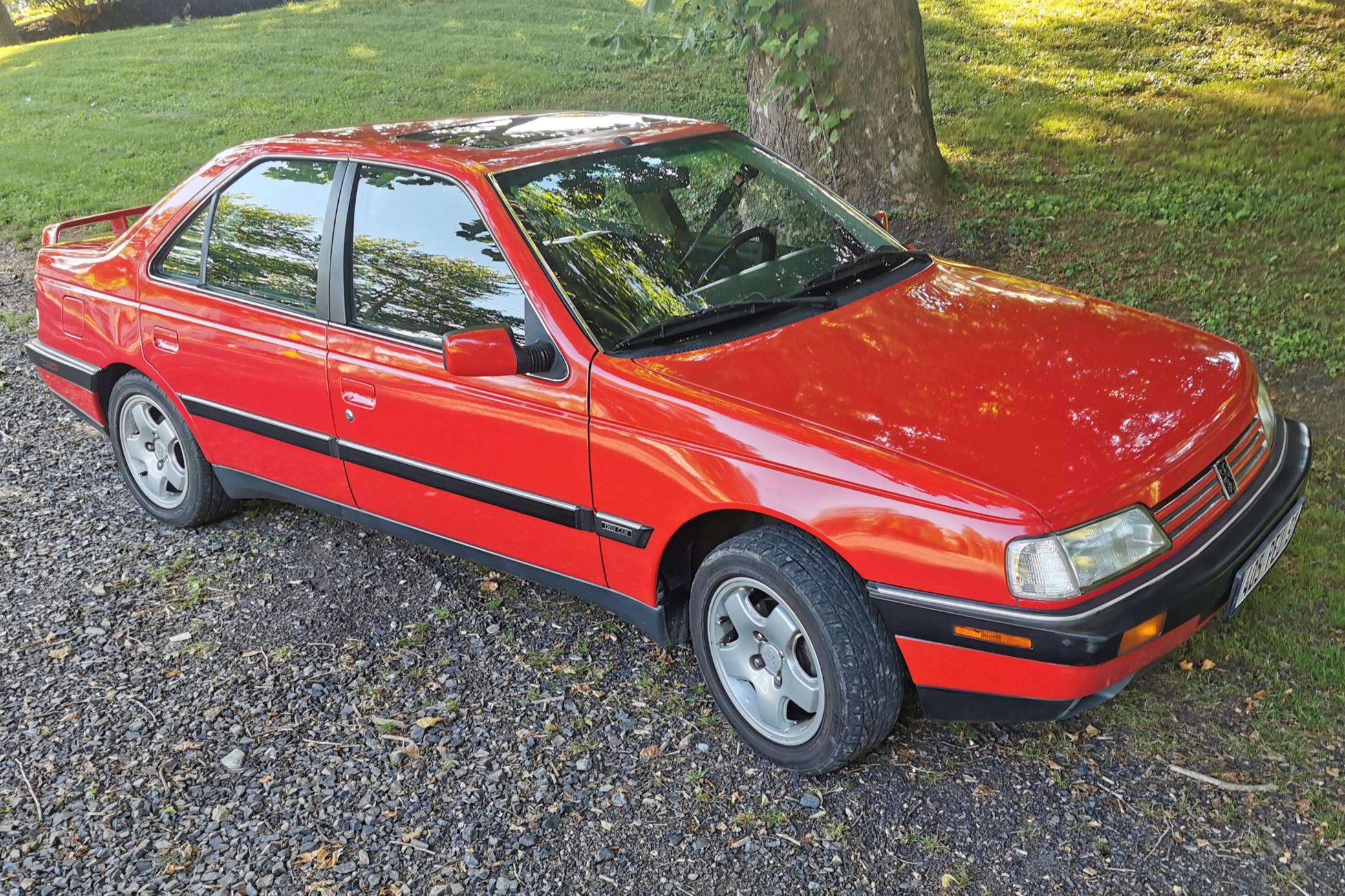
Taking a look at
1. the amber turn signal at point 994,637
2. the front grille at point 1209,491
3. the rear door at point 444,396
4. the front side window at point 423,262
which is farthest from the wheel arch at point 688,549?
the front grille at point 1209,491

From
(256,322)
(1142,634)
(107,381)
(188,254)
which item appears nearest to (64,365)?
(107,381)

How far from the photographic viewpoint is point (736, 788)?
3.11 m

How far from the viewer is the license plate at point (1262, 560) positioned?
2930 mm

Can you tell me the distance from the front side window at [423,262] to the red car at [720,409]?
0.01m

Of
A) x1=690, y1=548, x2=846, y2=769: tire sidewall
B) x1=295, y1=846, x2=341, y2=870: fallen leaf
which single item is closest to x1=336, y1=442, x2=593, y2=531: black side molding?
x1=690, y1=548, x2=846, y2=769: tire sidewall

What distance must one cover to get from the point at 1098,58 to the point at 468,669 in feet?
28.5

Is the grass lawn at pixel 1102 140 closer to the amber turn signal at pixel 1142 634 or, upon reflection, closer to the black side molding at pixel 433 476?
the amber turn signal at pixel 1142 634

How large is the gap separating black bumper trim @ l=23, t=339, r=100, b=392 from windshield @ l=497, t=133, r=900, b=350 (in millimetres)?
2471

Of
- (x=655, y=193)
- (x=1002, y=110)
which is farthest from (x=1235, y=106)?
(x=655, y=193)

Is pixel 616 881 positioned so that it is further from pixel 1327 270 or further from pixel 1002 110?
pixel 1002 110

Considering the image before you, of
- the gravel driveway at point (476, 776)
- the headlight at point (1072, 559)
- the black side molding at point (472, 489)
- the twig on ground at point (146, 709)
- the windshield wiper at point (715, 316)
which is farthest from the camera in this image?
the twig on ground at point (146, 709)

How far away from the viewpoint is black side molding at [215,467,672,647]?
3.42 metres

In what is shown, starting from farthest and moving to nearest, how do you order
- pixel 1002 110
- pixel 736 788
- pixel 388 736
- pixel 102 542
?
pixel 1002 110
pixel 102 542
pixel 388 736
pixel 736 788

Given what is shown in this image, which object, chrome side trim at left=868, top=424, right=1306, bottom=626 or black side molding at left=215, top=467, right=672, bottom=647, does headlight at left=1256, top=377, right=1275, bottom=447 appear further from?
black side molding at left=215, top=467, right=672, bottom=647
